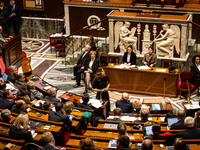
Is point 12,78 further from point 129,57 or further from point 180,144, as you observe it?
point 180,144

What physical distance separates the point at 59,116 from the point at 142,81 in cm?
386

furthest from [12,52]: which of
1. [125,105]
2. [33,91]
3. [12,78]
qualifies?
[125,105]

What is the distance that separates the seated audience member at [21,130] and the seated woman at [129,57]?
468cm

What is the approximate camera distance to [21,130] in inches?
199

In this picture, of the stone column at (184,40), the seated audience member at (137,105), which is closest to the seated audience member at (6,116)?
the seated audience member at (137,105)

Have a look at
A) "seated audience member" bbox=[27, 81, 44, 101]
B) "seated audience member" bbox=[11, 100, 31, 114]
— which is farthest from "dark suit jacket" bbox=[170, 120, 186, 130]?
"seated audience member" bbox=[27, 81, 44, 101]

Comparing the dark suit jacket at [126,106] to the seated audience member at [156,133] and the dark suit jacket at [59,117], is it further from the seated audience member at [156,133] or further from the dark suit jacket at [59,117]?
the seated audience member at [156,133]

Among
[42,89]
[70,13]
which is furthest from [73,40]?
[42,89]

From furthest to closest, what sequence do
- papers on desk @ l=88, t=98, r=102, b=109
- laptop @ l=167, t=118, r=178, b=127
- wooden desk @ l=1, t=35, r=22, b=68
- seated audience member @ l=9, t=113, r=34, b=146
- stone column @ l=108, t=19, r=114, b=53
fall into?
wooden desk @ l=1, t=35, r=22, b=68, stone column @ l=108, t=19, r=114, b=53, papers on desk @ l=88, t=98, r=102, b=109, laptop @ l=167, t=118, r=178, b=127, seated audience member @ l=9, t=113, r=34, b=146

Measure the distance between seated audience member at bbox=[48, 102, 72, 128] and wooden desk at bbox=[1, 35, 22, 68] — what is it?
17.1ft

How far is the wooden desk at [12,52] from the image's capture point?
34.3ft

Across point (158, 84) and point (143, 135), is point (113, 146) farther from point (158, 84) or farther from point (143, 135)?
point (158, 84)

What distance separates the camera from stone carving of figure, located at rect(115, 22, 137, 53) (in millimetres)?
9703

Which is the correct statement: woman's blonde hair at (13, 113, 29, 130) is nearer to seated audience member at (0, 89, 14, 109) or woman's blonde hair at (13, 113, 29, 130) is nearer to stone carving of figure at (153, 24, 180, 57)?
seated audience member at (0, 89, 14, 109)
